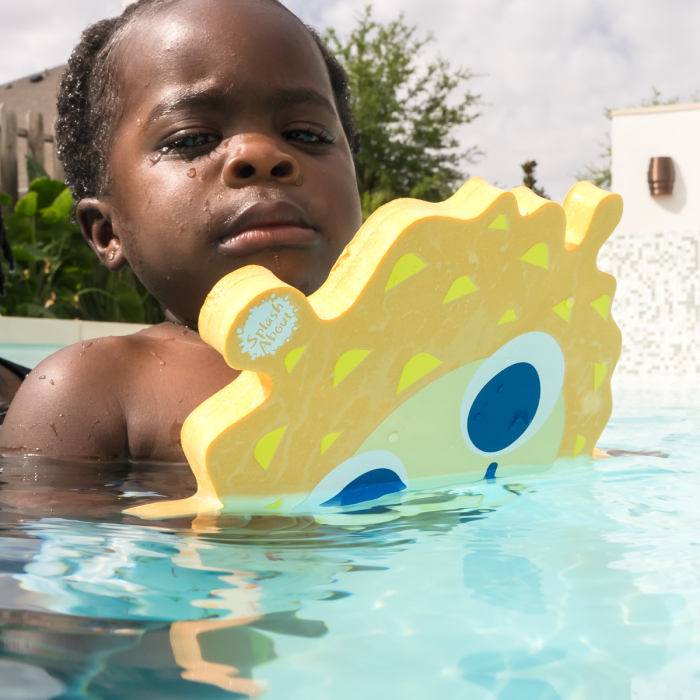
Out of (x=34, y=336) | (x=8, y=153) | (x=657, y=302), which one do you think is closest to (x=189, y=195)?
(x=34, y=336)

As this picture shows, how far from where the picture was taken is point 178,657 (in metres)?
0.66

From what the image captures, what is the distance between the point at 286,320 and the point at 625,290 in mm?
7710

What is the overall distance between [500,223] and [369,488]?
554mm

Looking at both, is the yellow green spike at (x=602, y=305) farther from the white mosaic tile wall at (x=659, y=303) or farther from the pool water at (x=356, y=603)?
the white mosaic tile wall at (x=659, y=303)

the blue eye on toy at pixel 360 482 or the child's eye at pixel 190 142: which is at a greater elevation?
the child's eye at pixel 190 142

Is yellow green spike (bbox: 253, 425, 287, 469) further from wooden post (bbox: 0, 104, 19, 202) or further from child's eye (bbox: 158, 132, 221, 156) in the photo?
wooden post (bbox: 0, 104, 19, 202)

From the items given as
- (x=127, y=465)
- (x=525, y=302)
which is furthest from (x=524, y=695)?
(x=127, y=465)

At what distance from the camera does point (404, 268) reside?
1352 mm

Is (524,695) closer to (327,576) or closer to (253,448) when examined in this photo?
(327,576)

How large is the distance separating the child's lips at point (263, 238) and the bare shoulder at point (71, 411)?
36cm

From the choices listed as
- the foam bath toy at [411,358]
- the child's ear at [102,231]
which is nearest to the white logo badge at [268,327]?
the foam bath toy at [411,358]

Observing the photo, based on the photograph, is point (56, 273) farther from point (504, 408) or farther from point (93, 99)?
point (504, 408)

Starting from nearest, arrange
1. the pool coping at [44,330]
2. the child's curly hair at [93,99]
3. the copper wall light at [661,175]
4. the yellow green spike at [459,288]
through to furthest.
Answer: the yellow green spike at [459,288]
the child's curly hair at [93,99]
the pool coping at [44,330]
the copper wall light at [661,175]

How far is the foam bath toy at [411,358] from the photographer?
4.06 ft
